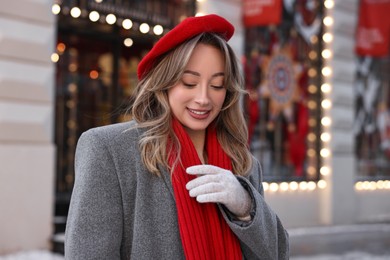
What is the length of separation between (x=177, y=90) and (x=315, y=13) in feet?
32.4

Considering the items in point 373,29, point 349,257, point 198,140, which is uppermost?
point 373,29

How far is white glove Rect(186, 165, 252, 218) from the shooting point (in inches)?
75.5

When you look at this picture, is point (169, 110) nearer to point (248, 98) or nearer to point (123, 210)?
point (123, 210)

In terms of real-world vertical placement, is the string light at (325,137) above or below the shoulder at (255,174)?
above

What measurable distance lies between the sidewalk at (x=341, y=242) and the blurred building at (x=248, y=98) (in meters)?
0.47

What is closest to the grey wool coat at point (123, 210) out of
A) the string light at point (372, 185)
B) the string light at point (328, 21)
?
the string light at point (328, 21)

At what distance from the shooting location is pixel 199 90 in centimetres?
206

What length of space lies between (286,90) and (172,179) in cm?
932

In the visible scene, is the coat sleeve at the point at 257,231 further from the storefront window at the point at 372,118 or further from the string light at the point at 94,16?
the storefront window at the point at 372,118

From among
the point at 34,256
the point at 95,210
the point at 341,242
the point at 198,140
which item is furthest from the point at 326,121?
the point at 95,210

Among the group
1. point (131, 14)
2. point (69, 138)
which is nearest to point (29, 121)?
point (69, 138)

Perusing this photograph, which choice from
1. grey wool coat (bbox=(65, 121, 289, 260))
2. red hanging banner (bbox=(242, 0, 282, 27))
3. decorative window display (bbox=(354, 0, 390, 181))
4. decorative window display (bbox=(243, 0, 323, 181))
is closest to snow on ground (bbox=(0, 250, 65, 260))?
decorative window display (bbox=(243, 0, 323, 181))

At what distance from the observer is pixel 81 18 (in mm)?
8383

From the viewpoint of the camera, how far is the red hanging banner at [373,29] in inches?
470
